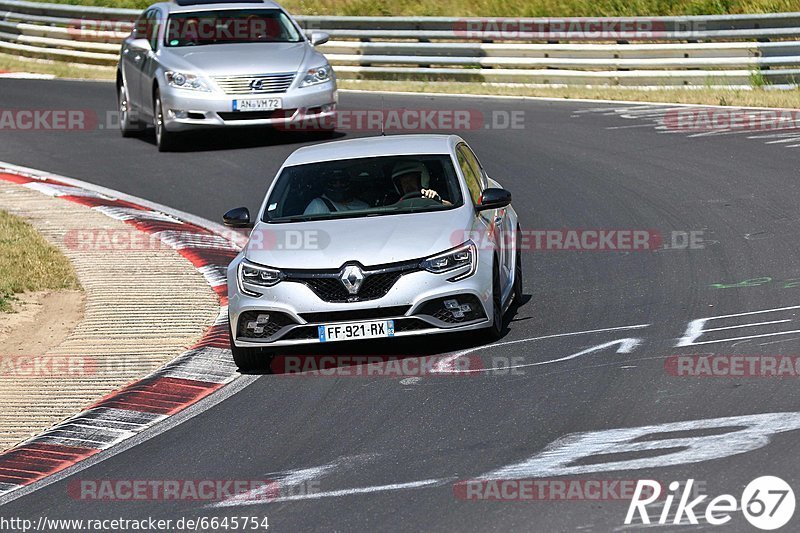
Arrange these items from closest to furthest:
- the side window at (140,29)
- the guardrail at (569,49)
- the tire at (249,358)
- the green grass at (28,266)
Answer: the tire at (249,358), the green grass at (28,266), the side window at (140,29), the guardrail at (569,49)

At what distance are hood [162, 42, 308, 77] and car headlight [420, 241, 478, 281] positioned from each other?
9581 millimetres

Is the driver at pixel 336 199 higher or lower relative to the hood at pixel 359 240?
higher

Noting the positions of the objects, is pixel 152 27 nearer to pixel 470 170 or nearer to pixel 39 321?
pixel 39 321

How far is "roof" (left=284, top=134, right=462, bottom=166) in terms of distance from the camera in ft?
36.2

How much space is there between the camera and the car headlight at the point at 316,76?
62.7 feet

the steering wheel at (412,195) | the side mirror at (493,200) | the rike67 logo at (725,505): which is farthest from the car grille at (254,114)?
the rike67 logo at (725,505)

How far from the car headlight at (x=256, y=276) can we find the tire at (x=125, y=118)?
11589 mm

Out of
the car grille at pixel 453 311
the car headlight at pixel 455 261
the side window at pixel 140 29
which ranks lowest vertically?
the car grille at pixel 453 311

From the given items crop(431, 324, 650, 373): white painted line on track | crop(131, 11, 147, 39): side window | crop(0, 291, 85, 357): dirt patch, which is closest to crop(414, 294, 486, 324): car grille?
crop(431, 324, 650, 373): white painted line on track

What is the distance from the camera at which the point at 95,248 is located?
14016 mm

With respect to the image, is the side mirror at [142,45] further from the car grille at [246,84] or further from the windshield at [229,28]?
the car grille at [246,84]

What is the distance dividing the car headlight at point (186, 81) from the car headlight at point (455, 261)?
31.9 feet

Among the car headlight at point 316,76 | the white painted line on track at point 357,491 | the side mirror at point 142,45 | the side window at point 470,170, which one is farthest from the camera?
the side mirror at point 142,45

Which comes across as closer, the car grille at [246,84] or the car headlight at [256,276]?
the car headlight at [256,276]
